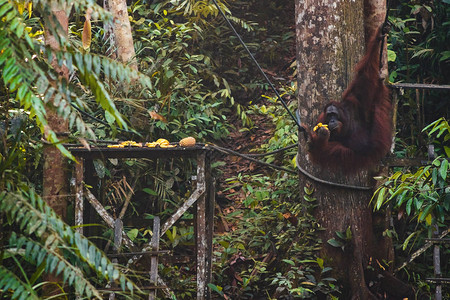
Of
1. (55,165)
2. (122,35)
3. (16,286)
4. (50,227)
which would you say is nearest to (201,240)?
(55,165)

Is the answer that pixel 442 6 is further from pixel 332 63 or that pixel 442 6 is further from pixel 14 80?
pixel 14 80

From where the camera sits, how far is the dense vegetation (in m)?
3.59

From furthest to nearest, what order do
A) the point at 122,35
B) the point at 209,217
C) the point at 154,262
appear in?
the point at 122,35 → the point at 209,217 → the point at 154,262

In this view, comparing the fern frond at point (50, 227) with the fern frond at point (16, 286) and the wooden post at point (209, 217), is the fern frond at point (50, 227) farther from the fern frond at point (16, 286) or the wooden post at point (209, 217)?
the wooden post at point (209, 217)

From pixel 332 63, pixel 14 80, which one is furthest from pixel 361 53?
pixel 14 80

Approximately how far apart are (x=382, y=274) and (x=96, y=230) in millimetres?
2216

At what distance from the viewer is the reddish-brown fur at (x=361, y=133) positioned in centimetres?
428

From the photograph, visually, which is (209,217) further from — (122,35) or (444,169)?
(122,35)

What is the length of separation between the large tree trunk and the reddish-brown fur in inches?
3.3

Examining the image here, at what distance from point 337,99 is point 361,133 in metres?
0.32

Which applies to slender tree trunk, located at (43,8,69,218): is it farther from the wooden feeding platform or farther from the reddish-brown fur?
the reddish-brown fur

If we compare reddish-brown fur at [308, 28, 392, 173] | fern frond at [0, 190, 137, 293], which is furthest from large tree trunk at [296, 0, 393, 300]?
fern frond at [0, 190, 137, 293]

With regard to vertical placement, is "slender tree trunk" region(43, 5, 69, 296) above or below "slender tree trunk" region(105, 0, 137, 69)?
below

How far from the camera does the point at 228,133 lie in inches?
252
